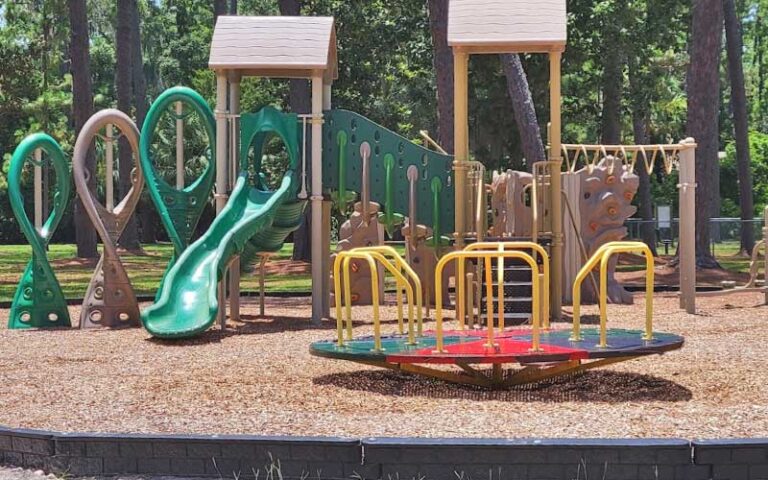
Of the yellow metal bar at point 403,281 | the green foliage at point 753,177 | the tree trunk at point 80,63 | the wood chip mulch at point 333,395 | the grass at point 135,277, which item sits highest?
the tree trunk at point 80,63

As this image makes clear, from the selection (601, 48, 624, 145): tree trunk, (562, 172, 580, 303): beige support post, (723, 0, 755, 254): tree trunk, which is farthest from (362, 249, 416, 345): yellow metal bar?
(723, 0, 755, 254): tree trunk

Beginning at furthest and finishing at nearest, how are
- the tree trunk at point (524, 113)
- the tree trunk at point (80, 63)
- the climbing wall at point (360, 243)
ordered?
the tree trunk at point (80, 63)
the tree trunk at point (524, 113)
the climbing wall at point (360, 243)

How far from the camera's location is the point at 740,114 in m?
37.8

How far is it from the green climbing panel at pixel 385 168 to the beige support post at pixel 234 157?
117cm

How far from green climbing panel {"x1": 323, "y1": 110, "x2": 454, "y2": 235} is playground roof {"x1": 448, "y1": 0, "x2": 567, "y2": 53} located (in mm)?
1647

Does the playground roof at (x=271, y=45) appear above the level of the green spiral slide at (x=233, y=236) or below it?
above

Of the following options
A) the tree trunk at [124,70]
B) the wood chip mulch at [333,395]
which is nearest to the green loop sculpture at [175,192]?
the wood chip mulch at [333,395]

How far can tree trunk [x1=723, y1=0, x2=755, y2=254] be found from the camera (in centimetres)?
3594

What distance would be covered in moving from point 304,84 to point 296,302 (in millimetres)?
9694

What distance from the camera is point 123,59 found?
3675 centimetres

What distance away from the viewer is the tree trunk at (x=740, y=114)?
118ft

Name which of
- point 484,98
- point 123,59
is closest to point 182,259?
point 484,98

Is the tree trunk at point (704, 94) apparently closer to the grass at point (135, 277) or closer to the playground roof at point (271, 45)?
the grass at point (135, 277)

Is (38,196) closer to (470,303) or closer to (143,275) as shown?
(470,303)
